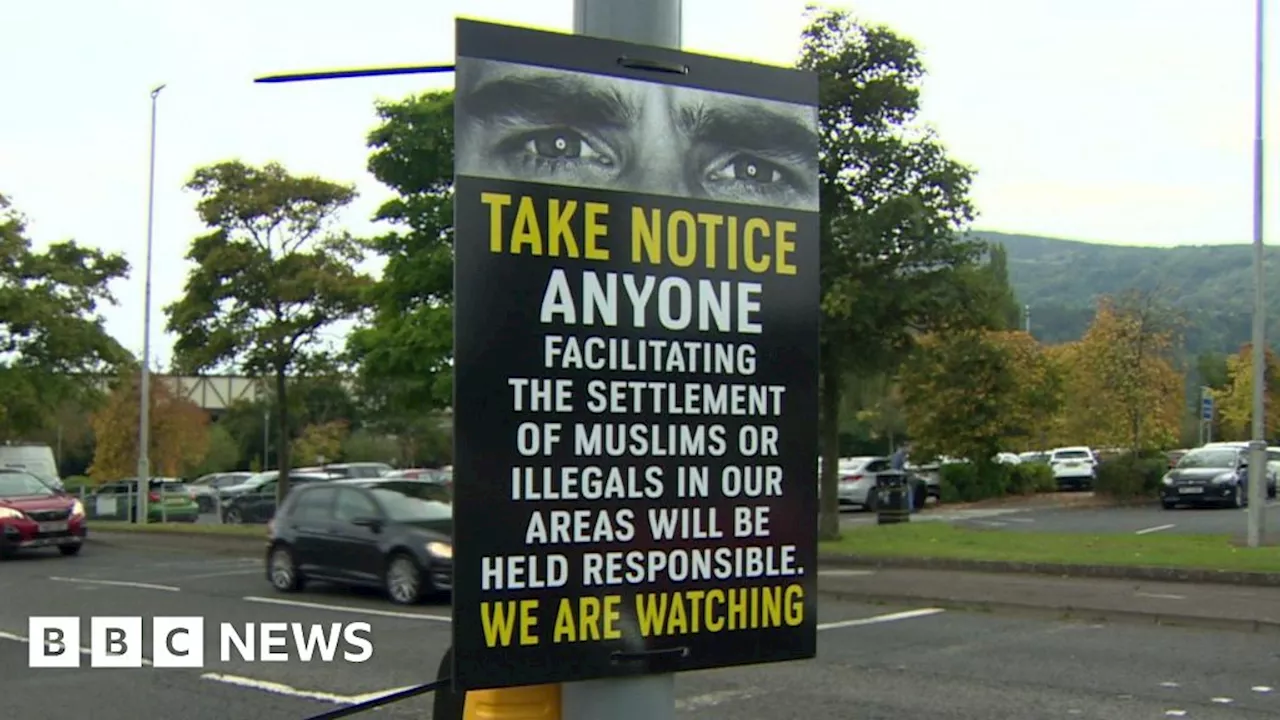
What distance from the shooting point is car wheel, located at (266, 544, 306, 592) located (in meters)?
16.1

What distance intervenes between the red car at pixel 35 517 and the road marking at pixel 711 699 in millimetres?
16764

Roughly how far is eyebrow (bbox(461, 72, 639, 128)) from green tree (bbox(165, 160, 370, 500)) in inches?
898

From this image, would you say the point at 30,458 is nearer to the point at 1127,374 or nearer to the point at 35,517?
the point at 35,517

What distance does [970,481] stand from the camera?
3694 centimetres

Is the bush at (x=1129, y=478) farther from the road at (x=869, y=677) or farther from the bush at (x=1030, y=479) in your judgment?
the road at (x=869, y=677)

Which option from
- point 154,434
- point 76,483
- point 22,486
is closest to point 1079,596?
point 22,486

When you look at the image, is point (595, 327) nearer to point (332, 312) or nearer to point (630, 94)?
point (630, 94)

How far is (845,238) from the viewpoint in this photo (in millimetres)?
18234

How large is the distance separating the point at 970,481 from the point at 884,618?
2475cm

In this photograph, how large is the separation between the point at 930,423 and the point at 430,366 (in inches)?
736

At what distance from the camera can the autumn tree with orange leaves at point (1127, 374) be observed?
3569 centimetres

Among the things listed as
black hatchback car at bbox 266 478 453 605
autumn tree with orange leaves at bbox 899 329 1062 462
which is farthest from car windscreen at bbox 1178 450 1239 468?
black hatchback car at bbox 266 478 453 605

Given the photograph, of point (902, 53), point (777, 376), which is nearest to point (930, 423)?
point (902, 53)

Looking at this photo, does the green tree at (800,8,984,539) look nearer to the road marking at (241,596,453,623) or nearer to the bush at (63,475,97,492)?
the road marking at (241,596,453,623)
